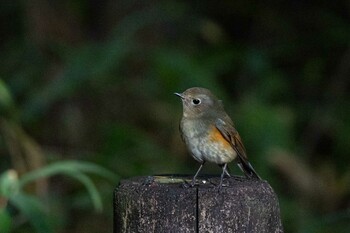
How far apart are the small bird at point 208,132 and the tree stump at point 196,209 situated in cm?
98

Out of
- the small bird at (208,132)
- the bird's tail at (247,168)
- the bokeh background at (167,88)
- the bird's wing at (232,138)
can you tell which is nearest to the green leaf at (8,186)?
the small bird at (208,132)

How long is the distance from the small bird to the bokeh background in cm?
336

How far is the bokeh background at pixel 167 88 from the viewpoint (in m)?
8.89

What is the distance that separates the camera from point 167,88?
9047 millimetres

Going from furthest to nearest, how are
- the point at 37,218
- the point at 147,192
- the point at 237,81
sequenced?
1. the point at 237,81
2. the point at 37,218
3. the point at 147,192

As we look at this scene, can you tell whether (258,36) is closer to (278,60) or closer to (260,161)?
(278,60)

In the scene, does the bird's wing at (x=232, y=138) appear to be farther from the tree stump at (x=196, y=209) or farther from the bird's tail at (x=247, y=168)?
the tree stump at (x=196, y=209)

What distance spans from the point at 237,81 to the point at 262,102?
0.57m

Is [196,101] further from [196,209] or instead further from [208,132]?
[196,209]

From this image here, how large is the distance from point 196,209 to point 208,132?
1.27m

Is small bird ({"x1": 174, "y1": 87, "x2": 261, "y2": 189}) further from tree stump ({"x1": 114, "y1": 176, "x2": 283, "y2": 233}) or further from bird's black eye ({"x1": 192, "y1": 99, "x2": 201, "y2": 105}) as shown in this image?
tree stump ({"x1": 114, "y1": 176, "x2": 283, "y2": 233})

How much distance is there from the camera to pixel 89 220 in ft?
29.5

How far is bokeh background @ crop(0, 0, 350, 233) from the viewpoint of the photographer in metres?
8.89

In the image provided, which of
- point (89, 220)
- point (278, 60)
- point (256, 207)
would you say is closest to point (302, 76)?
point (278, 60)
